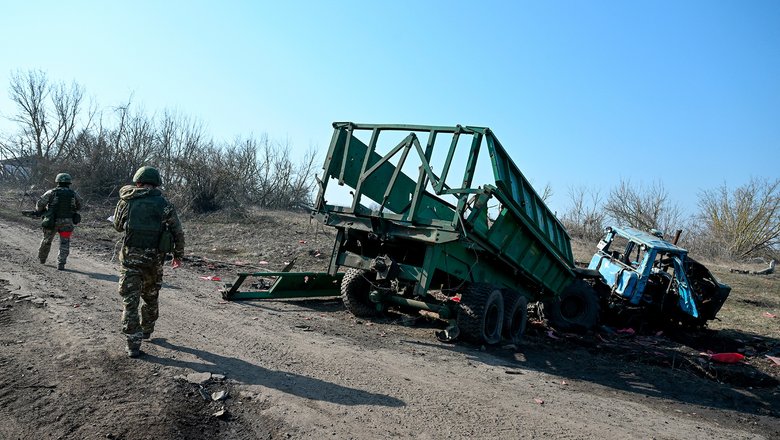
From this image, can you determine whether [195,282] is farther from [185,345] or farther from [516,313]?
[516,313]

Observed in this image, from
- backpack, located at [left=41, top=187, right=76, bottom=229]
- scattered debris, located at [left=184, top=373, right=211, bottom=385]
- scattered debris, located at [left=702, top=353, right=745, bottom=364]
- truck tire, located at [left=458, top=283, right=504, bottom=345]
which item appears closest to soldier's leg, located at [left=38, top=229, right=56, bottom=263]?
backpack, located at [left=41, top=187, right=76, bottom=229]

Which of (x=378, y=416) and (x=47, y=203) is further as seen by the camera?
(x=47, y=203)

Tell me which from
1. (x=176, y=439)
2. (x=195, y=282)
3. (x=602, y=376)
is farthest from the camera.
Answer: (x=195, y=282)

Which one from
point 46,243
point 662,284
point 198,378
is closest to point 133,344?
point 198,378

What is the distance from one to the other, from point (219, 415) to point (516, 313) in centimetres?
498

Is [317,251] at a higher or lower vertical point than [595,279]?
lower

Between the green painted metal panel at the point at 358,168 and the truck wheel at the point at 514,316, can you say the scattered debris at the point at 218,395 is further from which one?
the truck wheel at the point at 514,316

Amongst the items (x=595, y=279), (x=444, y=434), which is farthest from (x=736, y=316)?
(x=444, y=434)

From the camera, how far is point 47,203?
969cm

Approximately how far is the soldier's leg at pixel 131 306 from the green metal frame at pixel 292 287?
277 cm

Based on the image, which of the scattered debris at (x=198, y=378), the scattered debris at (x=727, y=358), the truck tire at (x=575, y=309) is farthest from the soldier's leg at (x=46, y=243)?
the scattered debris at (x=727, y=358)

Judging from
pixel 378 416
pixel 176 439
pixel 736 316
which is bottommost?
pixel 176 439

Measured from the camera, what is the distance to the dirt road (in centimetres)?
381

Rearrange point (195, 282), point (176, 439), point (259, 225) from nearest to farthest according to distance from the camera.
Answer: point (176, 439)
point (195, 282)
point (259, 225)
